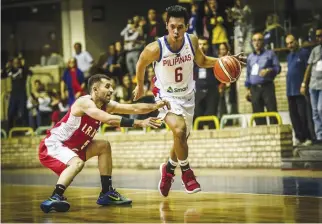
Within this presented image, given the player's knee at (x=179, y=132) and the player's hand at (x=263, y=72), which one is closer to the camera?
the player's knee at (x=179, y=132)

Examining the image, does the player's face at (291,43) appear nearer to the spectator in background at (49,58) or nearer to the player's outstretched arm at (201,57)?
the player's outstretched arm at (201,57)

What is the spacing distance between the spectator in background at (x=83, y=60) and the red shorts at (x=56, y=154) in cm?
1019

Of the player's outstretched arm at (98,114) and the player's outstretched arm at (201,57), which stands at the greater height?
the player's outstretched arm at (201,57)

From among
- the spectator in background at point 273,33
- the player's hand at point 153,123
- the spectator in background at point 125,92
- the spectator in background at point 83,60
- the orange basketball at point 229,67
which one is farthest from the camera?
the spectator in background at point 83,60

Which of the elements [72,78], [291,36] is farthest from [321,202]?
[72,78]

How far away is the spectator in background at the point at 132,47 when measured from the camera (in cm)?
1759

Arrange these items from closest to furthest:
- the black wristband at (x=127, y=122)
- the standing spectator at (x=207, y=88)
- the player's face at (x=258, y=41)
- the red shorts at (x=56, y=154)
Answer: the black wristband at (x=127, y=122) → the red shorts at (x=56, y=154) → the player's face at (x=258, y=41) → the standing spectator at (x=207, y=88)

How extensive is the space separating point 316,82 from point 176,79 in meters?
5.04

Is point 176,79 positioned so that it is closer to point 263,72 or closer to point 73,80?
point 263,72

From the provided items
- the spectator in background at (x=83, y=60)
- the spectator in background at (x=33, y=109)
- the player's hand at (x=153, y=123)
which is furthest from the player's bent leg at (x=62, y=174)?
the spectator in background at (x=33, y=109)

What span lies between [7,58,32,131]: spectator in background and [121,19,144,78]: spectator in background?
2841mm

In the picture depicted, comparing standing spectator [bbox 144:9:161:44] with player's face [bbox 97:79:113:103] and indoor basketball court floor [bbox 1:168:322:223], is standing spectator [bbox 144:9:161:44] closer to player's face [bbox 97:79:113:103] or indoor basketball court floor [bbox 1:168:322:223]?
indoor basketball court floor [bbox 1:168:322:223]

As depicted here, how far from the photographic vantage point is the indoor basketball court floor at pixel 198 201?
7.13 meters

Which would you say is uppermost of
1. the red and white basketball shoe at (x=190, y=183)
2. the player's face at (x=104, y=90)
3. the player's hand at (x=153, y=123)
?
the player's face at (x=104, y=90)
